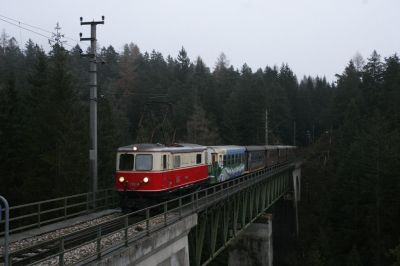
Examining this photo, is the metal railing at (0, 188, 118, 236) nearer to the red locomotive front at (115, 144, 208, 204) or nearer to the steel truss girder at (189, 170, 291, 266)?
the red locomotive front at (115, 144, 208, 204)

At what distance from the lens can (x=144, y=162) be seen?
17.5 m

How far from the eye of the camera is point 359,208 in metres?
45.1

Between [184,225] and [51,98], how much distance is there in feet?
71.5

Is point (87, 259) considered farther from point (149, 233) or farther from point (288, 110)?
point (288, 110)

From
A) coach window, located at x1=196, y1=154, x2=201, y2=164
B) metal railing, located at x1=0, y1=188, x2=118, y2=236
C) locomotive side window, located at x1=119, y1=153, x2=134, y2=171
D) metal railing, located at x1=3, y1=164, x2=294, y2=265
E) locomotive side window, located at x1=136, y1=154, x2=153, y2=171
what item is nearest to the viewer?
metal railing, located at x1=3, y1=164, x2=294, y2=265

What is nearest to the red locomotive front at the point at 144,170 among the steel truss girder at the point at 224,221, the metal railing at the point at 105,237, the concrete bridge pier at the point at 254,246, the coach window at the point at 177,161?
the coach window at the point at 177,161

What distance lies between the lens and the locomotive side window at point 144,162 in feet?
57.3

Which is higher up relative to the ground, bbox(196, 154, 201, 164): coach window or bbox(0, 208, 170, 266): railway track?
bbox(196, 154, 201, 164): coach window

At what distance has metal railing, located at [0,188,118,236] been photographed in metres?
14.9

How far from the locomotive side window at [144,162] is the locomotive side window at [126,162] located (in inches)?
12.2

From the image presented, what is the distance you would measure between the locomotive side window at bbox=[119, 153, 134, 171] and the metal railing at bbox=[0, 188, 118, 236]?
1851 millimetres

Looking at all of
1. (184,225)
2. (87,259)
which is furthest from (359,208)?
(87,259)

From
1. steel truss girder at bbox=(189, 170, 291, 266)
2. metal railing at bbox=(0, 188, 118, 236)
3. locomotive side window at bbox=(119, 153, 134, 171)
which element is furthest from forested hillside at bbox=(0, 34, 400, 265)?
steel truss girder at bbox=(189, 170, 291, 266)

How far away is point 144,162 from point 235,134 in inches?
2284
